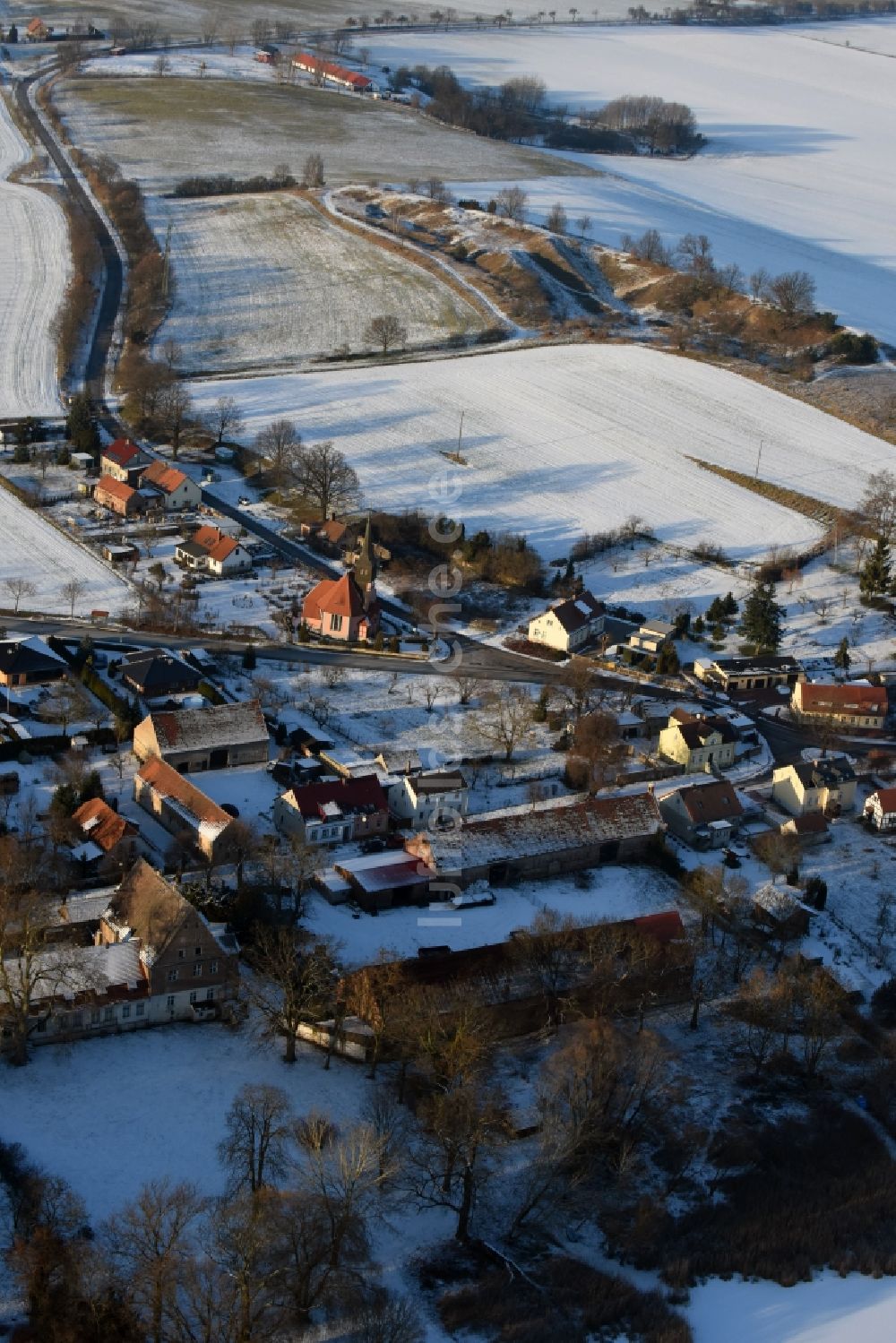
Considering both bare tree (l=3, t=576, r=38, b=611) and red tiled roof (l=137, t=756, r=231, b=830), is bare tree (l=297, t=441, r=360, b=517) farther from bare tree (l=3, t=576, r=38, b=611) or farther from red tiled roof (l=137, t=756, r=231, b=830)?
red tiled roof (l=137, t=756, r=231, b=830)

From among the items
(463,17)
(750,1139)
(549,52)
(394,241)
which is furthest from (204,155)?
(750,1139)

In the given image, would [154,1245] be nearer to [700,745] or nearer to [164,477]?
[700,745]

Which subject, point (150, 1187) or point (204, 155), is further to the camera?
point (204, 155)

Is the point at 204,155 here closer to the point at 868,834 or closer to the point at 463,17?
the point at 463,17

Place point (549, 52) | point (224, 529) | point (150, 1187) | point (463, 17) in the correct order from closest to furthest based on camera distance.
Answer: point (150, 1187) → point (224, 529) → point (549, 52) → point (463, 17)

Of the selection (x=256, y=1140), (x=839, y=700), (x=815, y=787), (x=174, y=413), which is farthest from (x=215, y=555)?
(x=256, y=1140)

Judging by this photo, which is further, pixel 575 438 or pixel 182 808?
pixel 575 438

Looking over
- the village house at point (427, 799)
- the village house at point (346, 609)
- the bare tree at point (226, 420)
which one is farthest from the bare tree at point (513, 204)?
the village house at point (427, 799)
